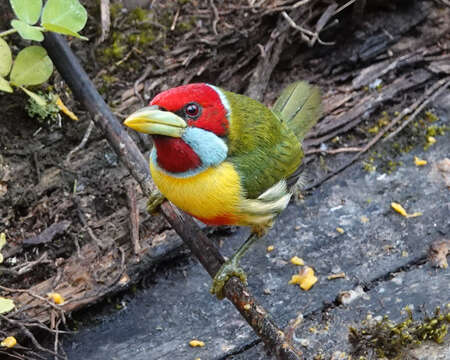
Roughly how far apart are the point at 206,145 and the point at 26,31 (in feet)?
3.30

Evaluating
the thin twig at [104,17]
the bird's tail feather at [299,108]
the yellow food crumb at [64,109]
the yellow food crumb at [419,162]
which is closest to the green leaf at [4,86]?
the yellow food crumb at [64,109]

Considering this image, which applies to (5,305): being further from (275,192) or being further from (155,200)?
(275,192)

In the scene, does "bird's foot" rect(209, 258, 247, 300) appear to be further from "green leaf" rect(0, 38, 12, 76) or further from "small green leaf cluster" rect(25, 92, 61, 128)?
"green leaf" rect(0, 38, 12, 76)

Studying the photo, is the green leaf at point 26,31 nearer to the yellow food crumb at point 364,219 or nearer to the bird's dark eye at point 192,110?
the bird's dark eye at point 192,110

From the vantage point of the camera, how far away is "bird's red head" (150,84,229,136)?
2479 millimetres

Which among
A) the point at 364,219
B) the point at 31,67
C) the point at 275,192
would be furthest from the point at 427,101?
the point at 31,67

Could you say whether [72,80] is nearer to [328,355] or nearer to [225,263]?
[225,263]

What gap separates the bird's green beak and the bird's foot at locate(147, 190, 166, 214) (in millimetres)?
636

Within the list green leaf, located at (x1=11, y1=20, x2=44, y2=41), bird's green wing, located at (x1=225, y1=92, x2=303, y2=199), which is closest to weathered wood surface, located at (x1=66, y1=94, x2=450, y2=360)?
bird's green wing, located at (x1=225, y1=92, x2=303, y2=199)

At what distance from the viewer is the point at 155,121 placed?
2.42 metres

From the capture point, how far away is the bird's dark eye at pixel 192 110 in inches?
99.1

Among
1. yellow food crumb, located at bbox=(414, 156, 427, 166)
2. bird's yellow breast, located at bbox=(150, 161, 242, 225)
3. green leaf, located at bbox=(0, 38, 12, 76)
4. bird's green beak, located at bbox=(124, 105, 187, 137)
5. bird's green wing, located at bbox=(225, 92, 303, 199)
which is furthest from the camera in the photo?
yellow food crumb, located at bbox=(414, 156, 427, 166)

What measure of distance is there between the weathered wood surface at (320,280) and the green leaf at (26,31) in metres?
1.34

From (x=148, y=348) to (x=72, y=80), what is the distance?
1413mm
